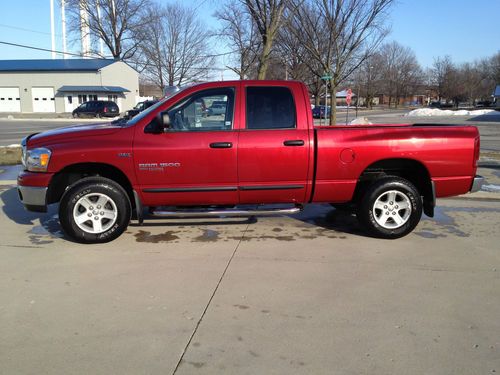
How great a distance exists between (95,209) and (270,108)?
2444mm

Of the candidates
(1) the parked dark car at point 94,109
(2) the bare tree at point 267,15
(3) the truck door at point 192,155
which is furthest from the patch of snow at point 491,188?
(1) the parked dark car at point 94,109

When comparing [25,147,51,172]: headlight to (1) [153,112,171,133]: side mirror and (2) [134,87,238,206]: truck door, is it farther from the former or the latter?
(1) [153,112,171,133]: side mirror

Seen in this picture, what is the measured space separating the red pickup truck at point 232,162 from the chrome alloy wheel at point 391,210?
0.04 feet

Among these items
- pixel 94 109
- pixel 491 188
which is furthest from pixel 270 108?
pixel 94 109

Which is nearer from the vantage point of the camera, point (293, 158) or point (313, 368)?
point (313, 368)

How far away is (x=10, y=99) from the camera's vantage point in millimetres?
55781

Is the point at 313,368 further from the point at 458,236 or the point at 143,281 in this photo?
the point at 458,236

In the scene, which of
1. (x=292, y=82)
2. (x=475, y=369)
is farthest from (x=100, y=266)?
(x=475, y=369)

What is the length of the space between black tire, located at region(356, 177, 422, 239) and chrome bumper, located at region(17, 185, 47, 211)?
384 centimetres

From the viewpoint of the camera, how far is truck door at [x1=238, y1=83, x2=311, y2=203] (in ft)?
16.5

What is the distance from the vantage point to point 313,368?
9.00ft

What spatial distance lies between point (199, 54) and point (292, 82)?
5891 centimetres

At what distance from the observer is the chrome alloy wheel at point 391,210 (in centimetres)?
532

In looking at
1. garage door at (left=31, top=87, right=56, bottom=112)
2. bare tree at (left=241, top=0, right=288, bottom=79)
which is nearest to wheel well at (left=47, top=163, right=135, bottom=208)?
bare tree at (left=241, top=0, right=288, bottom=79)
